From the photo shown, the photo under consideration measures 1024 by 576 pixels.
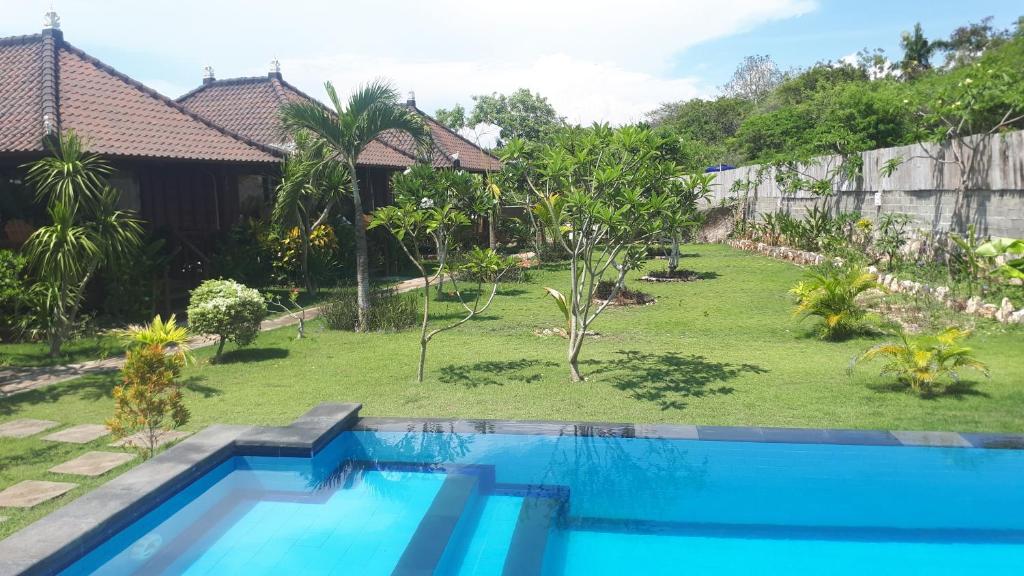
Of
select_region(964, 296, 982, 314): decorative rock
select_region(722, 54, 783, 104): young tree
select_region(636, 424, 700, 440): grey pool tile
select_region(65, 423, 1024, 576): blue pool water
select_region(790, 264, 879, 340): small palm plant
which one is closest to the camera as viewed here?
select_region(65, 423, 1024, 576): blue pool water

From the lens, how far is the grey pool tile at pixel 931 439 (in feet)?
18.0

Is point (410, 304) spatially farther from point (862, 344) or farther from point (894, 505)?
point (894, 505)

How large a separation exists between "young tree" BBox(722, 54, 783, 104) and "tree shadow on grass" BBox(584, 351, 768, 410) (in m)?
49.4

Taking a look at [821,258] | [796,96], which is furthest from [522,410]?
[796,96]

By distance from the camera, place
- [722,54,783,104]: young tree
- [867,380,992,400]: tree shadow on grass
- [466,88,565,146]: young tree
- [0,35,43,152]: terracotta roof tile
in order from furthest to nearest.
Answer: [722,54,783,104]: young tree
[466,88,565,146]: young tree
[0,35,43,152]: terracotta roof tile
[867,380,992,400]: tree shadow on grass

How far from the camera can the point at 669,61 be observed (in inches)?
975

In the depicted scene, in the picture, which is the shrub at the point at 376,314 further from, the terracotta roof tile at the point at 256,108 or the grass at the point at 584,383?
the terracotta roof tile at the point at 256,108

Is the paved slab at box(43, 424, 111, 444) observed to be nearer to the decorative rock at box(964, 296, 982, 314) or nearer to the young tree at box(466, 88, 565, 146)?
the decorative rock at box(964, 296, 982, 314)

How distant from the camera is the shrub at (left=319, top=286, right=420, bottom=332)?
1146 cm

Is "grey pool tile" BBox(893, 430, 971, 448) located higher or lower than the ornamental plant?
lower

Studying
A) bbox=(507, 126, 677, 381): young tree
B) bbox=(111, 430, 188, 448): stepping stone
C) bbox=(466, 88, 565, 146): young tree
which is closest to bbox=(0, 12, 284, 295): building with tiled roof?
bbox=(111, 430, 188, 448): stepping stone

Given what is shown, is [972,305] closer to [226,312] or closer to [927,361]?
[927,361]

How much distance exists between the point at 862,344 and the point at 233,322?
25.4 feet

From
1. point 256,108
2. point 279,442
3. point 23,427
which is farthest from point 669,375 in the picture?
point 256,108
